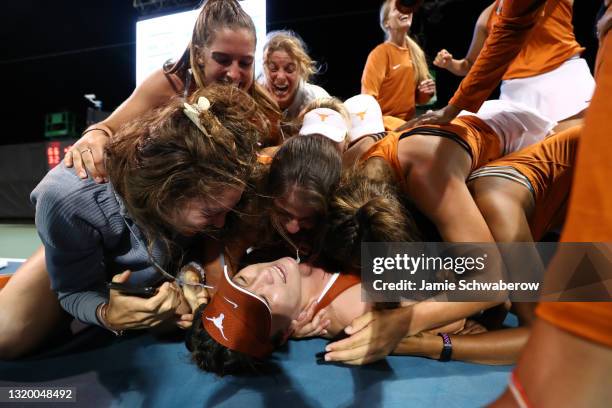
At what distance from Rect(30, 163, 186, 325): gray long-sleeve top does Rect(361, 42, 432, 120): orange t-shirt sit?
1.78m

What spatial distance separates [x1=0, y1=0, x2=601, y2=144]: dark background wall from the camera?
462 centimetres

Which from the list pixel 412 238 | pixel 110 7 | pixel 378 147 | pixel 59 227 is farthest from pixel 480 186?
pixel 110 7

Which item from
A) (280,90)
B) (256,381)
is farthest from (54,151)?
(256,381)

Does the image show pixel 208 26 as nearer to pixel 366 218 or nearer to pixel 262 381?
pixel 366 218

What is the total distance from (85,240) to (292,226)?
640 mm

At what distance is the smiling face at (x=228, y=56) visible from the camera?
149 cm

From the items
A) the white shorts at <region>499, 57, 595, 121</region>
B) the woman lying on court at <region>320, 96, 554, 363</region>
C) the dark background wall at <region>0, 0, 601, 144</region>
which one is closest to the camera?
the woman lying on court at <region>320, 96, 554, 363</region>

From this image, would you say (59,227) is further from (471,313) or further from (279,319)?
(471,313)

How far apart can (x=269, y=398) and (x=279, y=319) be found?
297mm

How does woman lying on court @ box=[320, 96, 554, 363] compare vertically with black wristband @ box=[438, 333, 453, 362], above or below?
above

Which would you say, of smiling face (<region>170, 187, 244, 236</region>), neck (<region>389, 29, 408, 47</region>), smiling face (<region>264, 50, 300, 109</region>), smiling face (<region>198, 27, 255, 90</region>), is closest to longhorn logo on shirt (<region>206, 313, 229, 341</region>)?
smiling face (<region>170, 187, 244, 236</region>)

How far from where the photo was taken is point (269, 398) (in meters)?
1.02

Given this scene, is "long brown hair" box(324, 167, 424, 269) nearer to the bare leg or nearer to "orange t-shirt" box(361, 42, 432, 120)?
the bare leg

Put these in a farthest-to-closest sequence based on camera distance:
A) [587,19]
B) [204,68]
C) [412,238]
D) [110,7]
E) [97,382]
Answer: [110,7], [587,19], [204,68], [412,238], [97,382]
